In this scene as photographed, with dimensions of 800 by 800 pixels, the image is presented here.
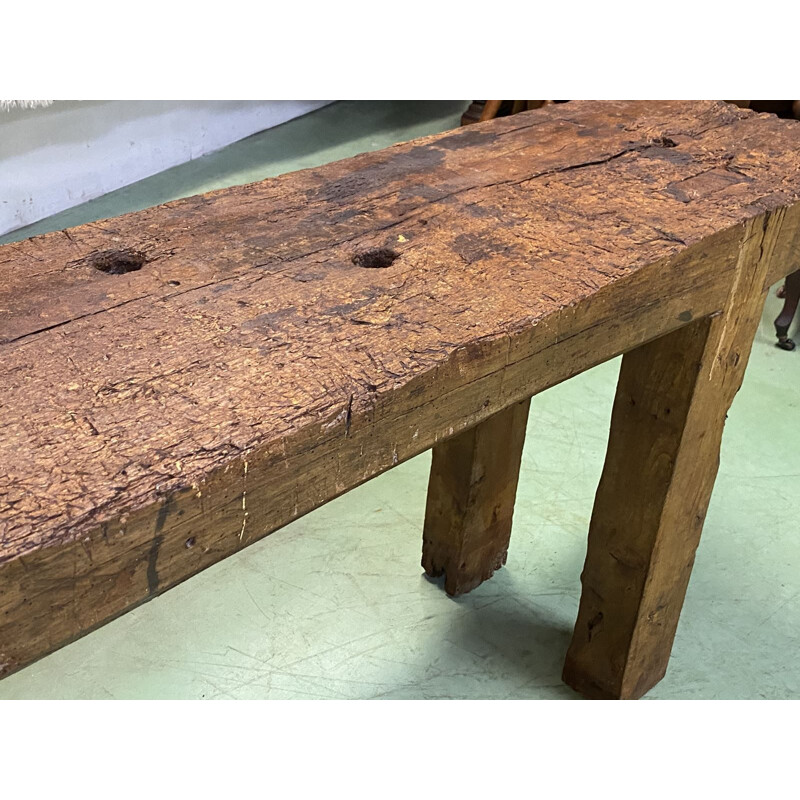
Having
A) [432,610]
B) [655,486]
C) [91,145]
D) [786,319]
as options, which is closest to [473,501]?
[432,610]

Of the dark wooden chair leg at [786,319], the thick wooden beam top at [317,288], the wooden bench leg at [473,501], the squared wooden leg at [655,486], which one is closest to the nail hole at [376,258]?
the thick wooden beam top at [317,288]

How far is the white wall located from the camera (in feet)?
10.7

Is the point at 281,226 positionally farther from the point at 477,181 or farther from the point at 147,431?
the point at 147,431

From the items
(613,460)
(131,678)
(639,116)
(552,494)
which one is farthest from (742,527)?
(131,678)

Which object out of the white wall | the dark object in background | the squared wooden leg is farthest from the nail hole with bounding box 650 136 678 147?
the white wall

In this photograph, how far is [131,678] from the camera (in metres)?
1.84

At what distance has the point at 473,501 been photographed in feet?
6.57

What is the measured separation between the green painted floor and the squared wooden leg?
0.13 metres

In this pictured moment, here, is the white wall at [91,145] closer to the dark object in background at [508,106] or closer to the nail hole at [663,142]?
the dark object in background at [508,106]

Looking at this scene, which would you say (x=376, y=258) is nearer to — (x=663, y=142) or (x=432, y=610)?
(x=663, y=142)

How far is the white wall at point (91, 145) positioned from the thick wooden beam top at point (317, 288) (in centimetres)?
197

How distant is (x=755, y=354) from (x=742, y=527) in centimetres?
80

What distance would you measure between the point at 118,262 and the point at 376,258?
331 mm

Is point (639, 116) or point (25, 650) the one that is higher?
point (639, 116)
